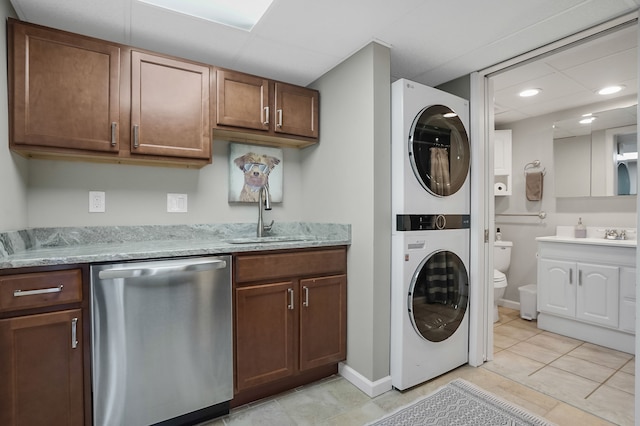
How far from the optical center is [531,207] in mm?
3617

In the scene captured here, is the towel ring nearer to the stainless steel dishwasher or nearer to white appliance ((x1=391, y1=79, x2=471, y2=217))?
white appliance ((x1=391, y1=79, x2=471, y2=217))

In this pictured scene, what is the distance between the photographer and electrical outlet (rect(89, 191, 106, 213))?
6.57 ft

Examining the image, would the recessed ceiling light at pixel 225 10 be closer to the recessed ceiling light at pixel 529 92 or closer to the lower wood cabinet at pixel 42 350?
the lower wood cabinet at pixel 42 350

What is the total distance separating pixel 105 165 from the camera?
6.72 feet

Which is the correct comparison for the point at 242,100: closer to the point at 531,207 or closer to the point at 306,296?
the point at 306,296

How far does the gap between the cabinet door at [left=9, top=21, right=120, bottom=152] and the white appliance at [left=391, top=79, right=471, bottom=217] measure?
1.67 m

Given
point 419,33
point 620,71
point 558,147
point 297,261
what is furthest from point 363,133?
point 558,147

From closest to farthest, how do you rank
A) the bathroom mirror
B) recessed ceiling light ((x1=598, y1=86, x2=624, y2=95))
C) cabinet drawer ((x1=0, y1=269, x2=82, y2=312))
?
1. cabinet drawer ((x1=0, y1=269, x2=82, y2=312))
2. recessed ceiling light ((x1=598, y1=86, x2=624, y2=95))
3. the bathroom mirror

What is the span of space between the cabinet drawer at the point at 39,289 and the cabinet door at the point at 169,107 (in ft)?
2.62

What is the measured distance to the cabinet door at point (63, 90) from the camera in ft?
5.18

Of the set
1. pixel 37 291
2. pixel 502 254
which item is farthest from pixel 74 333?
pixel 502 254

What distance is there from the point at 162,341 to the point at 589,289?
3.35 metres

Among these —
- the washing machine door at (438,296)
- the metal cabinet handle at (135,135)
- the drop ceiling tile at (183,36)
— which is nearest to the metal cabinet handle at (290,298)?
the washing machine door at (438,296)

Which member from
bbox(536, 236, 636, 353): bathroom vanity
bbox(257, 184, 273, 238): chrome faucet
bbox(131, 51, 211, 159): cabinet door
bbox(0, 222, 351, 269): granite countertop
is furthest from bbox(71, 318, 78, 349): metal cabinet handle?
bbox(536, 236, 636, 353): bathroom vanity
